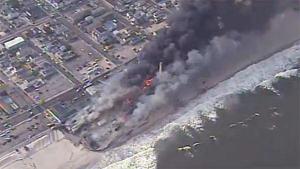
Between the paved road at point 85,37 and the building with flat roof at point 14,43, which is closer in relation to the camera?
the paved road at point 85,37

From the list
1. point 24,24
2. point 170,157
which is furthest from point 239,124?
point 24,24

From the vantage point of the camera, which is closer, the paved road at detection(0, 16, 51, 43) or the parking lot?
the parking lot

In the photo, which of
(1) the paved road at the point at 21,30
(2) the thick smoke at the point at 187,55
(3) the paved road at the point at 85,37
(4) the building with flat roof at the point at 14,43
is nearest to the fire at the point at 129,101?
(2) the thick smoke at the point at 187,55

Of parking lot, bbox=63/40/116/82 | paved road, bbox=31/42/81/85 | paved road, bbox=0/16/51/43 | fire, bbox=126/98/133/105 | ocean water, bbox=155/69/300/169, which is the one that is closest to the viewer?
ocean water, bbox=155/69/300/169

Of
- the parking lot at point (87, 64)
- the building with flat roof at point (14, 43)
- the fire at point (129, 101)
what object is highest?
the fire at point (129, 101)

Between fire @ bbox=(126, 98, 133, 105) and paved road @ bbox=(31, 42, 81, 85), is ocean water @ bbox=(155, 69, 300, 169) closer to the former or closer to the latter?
fire @ bbox=(126, 98, 133, 105)

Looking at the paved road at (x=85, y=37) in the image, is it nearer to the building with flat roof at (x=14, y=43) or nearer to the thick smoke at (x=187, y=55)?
the thick smoke at (x=187, y=55)

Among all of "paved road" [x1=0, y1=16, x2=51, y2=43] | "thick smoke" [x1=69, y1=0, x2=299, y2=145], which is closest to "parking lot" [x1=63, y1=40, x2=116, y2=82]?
"thick smoke" [x1=69, y1=0, x2=299, y2=145]
